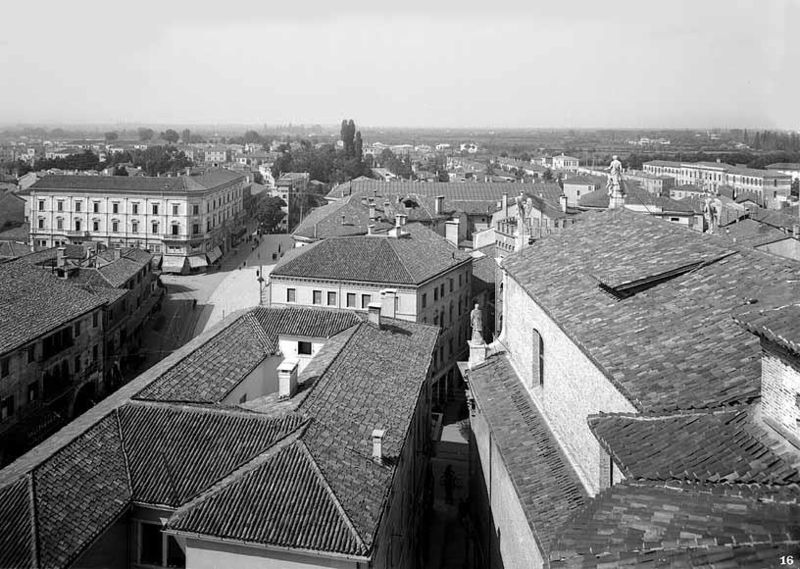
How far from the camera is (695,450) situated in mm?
9531

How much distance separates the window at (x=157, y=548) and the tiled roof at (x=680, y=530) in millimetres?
10512

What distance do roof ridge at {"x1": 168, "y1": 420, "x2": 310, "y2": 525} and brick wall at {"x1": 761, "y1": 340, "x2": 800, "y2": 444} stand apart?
9950 millimetres

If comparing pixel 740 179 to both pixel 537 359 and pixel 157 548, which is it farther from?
pixel 157 548

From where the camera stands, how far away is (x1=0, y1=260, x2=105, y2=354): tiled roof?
30.6m

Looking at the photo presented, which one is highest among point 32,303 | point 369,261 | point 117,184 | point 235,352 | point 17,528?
point 117,184

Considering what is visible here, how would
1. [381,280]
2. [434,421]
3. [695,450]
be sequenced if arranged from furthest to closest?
[381,280] → [434,421] → [695,450]

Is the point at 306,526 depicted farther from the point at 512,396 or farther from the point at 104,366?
the point at 104,366

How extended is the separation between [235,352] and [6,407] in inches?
422

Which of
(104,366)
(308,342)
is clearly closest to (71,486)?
(308,342)

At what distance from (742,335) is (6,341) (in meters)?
26.9

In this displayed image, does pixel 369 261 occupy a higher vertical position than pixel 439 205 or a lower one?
lower

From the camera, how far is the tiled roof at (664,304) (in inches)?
444

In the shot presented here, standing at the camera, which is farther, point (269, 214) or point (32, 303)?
point (269, 214)

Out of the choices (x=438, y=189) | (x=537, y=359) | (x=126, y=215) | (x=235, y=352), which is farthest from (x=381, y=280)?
(x=438, y=189)
